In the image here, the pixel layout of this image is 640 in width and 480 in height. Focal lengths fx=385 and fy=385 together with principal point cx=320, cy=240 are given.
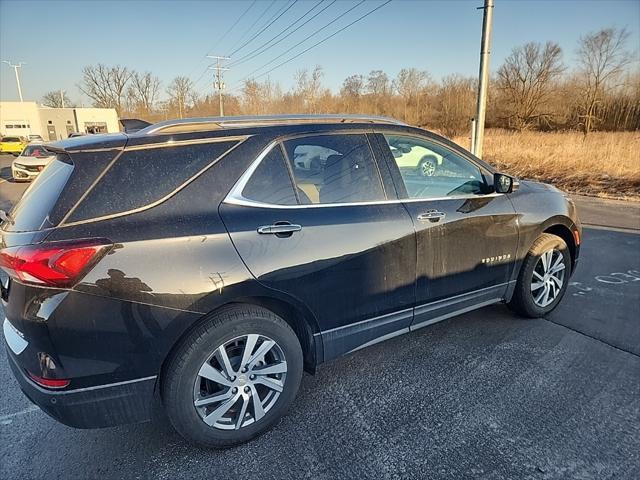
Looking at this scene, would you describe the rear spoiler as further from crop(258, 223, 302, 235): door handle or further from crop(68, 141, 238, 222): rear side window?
crop(258, 223, 302, 235): door handle

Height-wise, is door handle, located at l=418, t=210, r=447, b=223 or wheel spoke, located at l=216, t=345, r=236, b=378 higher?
door handle, located at l=418, t=210, r=447, b=223

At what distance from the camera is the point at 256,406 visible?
7.36 ft

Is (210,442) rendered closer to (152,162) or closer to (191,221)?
(191,221)

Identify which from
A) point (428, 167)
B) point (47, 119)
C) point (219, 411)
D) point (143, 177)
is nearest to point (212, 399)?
point (219, 411)

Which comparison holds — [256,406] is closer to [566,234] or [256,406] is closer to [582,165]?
[566,234]

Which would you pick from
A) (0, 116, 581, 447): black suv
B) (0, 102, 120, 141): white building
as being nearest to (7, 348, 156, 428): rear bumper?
(0, 116, 581, 447): black suv

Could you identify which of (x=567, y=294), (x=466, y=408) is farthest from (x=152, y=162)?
(x=567, y=294)

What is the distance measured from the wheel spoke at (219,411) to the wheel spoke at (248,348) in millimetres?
199

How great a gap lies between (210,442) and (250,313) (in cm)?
76

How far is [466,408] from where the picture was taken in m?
2.51

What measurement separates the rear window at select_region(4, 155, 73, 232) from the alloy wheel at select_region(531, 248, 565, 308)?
3.68 meters

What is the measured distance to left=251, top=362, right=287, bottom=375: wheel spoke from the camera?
2225 mm

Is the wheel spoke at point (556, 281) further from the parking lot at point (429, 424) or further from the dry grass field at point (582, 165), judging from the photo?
the dry grass field at point (582, 165)

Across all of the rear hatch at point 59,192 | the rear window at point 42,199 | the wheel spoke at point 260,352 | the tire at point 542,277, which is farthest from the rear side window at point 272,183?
the tire at point 542,277
